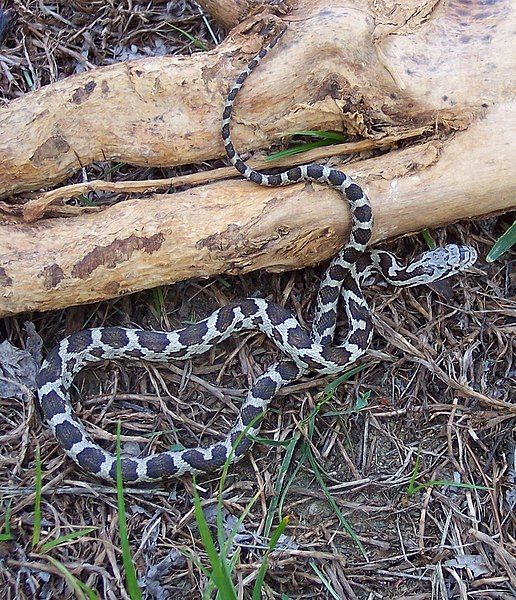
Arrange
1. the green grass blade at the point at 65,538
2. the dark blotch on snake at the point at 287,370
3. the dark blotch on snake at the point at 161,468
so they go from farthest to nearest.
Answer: the dark blotch on snake at the point at 287,370, the dark blotch on snake at the point at 161,468, the green grass blade at the point at 65,538

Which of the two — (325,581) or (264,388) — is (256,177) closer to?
(264,388)

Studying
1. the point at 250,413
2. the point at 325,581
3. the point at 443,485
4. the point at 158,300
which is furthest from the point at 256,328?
the point at 325,581

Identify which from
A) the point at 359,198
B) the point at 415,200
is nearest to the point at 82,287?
the point at 359,198

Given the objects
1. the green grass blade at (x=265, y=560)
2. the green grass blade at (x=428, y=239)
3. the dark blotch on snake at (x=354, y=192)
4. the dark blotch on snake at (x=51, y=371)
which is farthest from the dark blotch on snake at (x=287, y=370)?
the green grass blade at (x=265, y=560)

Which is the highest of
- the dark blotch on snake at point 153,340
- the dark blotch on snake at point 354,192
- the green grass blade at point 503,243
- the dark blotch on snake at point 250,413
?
the dark blotch on snake at point 354,192

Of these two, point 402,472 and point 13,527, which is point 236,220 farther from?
point 13,527

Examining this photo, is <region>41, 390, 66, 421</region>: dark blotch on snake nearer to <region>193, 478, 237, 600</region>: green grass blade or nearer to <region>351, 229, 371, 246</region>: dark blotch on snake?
<region>193, 478, 237, 600</region>: green grass blade

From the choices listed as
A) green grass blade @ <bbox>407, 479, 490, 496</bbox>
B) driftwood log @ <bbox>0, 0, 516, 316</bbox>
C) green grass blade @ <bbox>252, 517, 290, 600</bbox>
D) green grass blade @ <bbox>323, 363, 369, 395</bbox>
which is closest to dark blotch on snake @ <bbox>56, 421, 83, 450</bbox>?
driftwood log @ <bbox>0, 0, 516, 316</bbox>

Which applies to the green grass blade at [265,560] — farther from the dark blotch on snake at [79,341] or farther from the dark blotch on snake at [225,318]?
the dark blotch on snake at [79,341]
